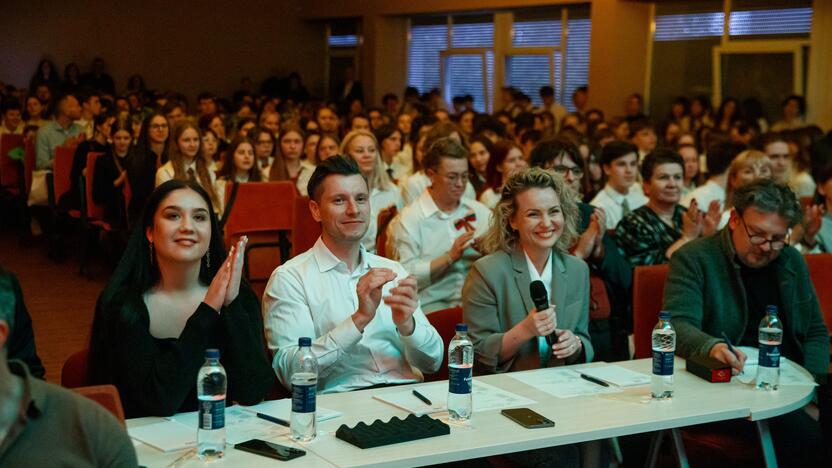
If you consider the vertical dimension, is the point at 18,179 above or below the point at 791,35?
below

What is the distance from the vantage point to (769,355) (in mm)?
3400

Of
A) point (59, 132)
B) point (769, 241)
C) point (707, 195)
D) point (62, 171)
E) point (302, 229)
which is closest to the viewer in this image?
point (769, 241)

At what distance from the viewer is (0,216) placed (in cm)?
1257

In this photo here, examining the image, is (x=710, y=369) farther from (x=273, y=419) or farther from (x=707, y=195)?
(x=707, y=195)

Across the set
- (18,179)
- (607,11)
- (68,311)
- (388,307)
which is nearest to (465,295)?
(388,307)

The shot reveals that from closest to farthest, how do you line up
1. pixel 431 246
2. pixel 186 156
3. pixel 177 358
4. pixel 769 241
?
pixel 177 358 < pixel 769 241 < pixel 431 246 < pixel 186 156

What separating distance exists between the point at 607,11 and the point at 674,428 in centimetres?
1337

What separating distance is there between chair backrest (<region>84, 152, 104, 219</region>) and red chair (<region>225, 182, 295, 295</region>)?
249 centimetres

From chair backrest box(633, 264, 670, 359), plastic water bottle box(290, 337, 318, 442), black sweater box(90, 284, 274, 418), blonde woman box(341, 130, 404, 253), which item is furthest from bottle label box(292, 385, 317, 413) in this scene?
blonde woman box(341, 130, 404, 253)

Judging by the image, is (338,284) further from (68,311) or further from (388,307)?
(68,311)

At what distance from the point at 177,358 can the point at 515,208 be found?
1.60 metres

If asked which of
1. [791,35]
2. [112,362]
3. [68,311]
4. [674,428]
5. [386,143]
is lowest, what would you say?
[68,311]

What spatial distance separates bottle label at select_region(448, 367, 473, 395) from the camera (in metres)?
2.96

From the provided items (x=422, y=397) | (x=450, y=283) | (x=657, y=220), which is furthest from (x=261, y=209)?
(x=422, y=397)
